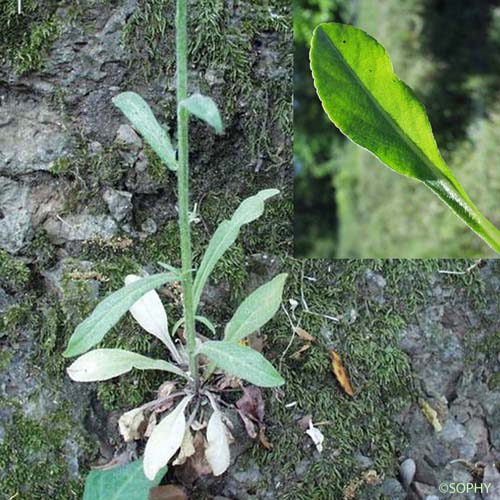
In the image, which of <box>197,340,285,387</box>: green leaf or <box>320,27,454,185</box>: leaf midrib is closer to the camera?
<box>197,340,285,387</box>: green leaf

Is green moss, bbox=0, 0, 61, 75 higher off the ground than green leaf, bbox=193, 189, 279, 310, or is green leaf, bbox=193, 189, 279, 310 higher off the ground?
green moss, bbox=0, 0, 61, 75

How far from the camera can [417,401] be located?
1.09m

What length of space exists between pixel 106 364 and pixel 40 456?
0.19 metres

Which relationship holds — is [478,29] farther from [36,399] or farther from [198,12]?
[36,399]

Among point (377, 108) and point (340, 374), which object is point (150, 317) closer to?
point (340, 374)

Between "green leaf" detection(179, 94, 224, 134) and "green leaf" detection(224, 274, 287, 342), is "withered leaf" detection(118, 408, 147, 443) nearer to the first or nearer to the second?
"green leaf" detection(224, 274, 287, 342)

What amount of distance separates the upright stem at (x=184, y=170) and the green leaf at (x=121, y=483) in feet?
0.47

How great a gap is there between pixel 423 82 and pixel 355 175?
Result: 396 millimetres

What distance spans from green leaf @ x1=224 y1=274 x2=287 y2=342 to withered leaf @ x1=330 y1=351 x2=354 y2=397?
0.19 metres

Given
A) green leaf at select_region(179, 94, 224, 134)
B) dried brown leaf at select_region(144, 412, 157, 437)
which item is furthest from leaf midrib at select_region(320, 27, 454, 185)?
dried brown leaf at select_region(144, 412, 157, 437)

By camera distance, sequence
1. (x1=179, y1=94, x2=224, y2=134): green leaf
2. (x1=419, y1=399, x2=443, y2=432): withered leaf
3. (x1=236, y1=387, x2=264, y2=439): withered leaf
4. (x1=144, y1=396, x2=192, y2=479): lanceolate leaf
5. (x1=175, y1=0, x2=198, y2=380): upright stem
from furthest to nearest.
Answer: (x1=419, y1=399, x2=443, y2=432): withered leaf < (x1=236, y1=387, x2=264, y2=439): withered leaf < (x1=144, y1=396, x2=192, y2=479): lanceolate leaf < (x1=175, y1=0, x2=198, y2=380): upright stem < (x1=179, y1=94, x2=224, y2=134): green leaf

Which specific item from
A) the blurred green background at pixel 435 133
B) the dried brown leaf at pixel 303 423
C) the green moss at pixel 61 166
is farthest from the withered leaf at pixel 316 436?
the blurred green background at pixel 435 133

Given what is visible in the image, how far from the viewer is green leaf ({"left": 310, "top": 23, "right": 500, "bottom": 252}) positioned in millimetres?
931

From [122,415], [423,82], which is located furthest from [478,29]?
[122,415]
